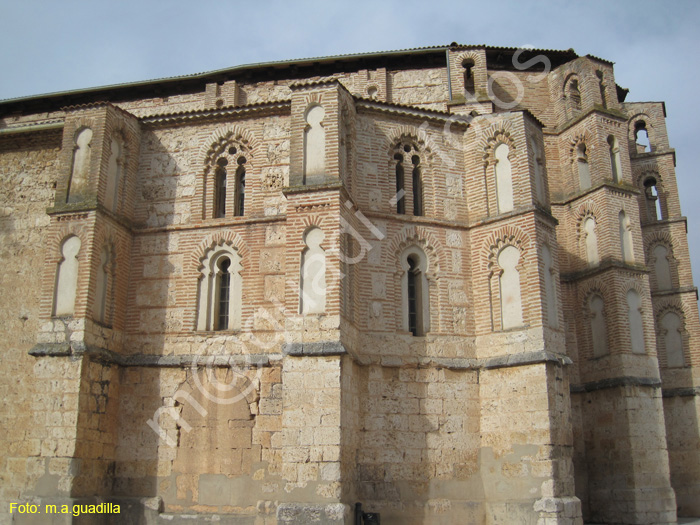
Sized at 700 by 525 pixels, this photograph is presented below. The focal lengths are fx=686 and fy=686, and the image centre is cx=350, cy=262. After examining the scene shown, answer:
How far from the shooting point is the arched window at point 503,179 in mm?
14070

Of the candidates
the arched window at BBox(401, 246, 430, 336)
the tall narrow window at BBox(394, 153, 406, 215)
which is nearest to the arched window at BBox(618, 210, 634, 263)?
the arched window at BBox(401, 246, 430, 336)

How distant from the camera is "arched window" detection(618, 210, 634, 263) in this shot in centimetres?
1767

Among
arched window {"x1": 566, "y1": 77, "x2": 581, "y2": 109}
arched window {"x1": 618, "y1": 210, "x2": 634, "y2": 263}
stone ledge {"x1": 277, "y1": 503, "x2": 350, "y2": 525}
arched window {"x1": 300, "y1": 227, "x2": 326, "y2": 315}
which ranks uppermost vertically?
arched window {"x1": 566, "y1": 77, "x2": 581, "y2": 109}

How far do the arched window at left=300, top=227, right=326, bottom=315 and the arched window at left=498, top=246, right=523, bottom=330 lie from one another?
3796mm

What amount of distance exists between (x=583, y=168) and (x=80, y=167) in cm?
1282

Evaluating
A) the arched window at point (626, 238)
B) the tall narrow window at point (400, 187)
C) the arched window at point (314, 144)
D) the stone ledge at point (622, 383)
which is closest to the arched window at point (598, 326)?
the stone ledge at point (622, 383)

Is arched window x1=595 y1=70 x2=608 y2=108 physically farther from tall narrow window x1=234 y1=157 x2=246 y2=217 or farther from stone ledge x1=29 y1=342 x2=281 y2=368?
stone ledge x1=29 y1=342 x2=281 y2=368

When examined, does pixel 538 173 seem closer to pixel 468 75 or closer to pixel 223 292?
pixel 468 75

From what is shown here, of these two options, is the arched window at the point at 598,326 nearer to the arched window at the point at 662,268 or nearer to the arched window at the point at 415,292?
the arched window at the point at 662,268

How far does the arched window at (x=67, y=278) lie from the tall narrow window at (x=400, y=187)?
21.1 ft

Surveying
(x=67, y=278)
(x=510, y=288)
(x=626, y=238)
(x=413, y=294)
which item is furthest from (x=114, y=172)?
(x=626, y=238)

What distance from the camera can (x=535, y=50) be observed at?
2023 cm

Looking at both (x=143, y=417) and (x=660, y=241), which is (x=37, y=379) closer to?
(x=143, y=417)

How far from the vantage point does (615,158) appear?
18.7 metres
